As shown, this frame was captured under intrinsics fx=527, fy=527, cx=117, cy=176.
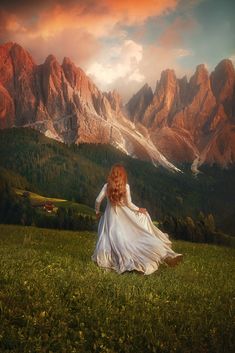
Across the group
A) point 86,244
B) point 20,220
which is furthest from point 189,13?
point 86,244

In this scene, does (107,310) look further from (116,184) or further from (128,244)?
(116,184)

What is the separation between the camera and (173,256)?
627 inches

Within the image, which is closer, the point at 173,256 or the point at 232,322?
the point at 232,322

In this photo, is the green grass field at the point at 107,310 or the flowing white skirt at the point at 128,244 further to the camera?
the flowing white skirt at the point at 128,244

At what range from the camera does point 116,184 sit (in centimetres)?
1575

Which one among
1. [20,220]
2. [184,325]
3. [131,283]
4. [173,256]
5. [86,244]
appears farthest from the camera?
[20,220]

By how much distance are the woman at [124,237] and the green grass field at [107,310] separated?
619mm

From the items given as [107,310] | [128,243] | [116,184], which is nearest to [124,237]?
[128,243]

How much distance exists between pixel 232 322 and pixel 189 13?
9992 cm

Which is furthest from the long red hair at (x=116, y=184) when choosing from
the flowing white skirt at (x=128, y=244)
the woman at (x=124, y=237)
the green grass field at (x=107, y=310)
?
the green grass field at (x=107, y=310)

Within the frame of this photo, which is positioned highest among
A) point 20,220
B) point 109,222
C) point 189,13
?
point 189,13

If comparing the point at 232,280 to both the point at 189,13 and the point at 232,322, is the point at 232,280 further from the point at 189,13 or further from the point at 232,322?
the point at 189,13

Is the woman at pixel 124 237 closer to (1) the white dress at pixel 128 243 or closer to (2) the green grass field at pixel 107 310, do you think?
(1) the white dress at pixel 128 243

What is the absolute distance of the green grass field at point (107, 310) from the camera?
8.19 m
